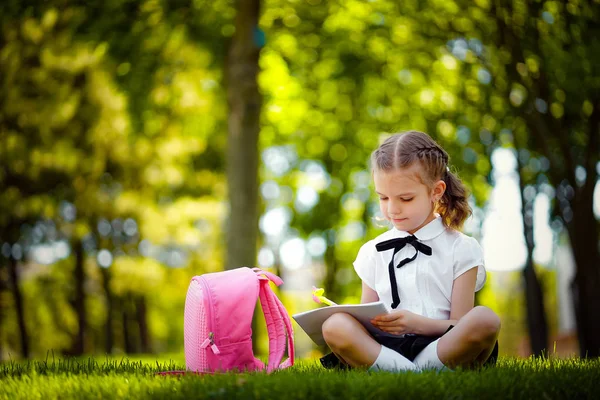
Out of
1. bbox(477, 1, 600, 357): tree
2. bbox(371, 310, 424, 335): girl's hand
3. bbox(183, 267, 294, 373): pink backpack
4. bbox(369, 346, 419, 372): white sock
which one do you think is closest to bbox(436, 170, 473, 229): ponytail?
bbox(371, 310, 424, 335): girl's hand

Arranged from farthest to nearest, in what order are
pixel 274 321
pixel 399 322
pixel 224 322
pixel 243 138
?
pixel 243 138 → pixel 274 321 → pixel 224 322 → pixel 399 322

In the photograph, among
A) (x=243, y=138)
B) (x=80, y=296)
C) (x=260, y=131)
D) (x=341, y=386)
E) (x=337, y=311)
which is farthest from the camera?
(x=80, y=296)

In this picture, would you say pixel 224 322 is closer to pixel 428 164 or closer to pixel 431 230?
pixel 431 230

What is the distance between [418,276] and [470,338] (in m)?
0.51

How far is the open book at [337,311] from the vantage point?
361 centimetres

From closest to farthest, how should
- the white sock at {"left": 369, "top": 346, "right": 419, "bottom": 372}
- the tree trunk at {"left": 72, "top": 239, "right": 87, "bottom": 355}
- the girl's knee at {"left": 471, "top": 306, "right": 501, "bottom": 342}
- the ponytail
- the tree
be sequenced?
the girl's knee at {"left": 471, "top": 306, "right": 501, "bottom": 342} < the white sock at {"left": 369, "top": 346, "right": 419, "bottom": 372} < the ponytail < the tree < the tree trunk at {"left": 72, "top": 239, "right": 87, "bottom": 355}

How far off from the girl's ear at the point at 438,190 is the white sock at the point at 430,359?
33.2 inches

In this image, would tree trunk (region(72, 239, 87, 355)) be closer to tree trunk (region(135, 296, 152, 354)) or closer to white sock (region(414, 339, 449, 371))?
tree trunk (region(135, 296, 152, 354))

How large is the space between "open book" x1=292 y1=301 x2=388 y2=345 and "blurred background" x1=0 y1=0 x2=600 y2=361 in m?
0.90

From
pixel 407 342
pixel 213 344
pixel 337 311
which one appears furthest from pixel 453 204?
pixel 213 344

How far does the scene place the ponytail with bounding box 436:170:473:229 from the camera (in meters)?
4.14

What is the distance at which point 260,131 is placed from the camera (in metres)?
12.1

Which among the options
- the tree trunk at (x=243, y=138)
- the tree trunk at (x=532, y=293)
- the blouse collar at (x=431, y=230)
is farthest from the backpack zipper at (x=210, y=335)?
the tree trunk at (x=532, y=293)

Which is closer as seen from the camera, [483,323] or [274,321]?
[483,323]
